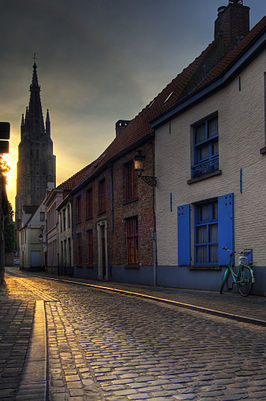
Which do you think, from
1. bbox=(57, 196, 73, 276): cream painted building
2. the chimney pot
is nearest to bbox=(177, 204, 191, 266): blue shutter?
the chimney pot

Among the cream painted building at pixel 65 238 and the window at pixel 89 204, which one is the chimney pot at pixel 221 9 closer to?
the window at pixel 89 204

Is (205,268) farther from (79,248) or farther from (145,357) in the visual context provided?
(79,248)

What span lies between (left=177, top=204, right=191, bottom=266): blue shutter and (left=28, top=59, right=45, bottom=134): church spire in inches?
4688

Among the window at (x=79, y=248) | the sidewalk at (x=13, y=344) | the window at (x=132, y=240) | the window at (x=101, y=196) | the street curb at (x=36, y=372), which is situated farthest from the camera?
the window at (x=79, y=248)

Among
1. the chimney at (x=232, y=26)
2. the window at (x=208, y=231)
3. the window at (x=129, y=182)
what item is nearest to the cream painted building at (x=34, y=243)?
the window at (x=129, y=182)

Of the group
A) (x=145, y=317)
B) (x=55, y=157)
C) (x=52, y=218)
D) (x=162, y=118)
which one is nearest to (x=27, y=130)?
(x=55, y=157)

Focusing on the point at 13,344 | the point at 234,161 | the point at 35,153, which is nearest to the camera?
the point at 13,344

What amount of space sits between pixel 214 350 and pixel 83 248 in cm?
2238

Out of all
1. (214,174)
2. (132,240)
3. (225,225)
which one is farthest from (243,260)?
(132,240)

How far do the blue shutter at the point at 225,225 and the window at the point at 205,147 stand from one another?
4.08 feet

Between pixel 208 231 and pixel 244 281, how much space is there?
9.03ft

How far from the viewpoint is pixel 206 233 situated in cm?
1323

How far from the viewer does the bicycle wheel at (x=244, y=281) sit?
1052cm

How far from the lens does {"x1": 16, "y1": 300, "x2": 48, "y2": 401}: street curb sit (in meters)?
3.47
